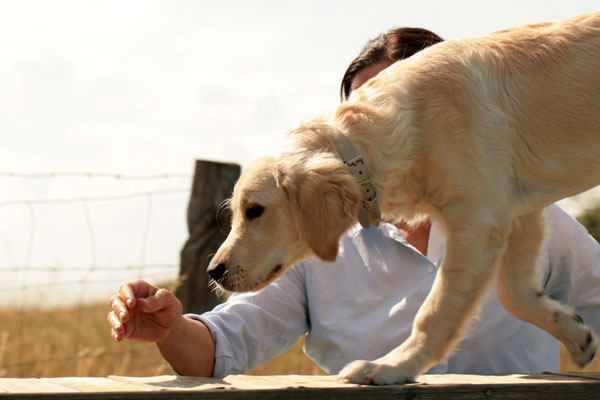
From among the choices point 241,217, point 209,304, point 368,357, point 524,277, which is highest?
point 241,217

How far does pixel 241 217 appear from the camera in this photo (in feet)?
8.30

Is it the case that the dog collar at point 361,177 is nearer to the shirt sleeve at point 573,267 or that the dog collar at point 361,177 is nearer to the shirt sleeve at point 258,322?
the shirt sleeve at point 258,322

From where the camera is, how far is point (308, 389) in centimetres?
190

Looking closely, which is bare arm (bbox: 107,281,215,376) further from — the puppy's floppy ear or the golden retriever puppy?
the puppy's floppy ear

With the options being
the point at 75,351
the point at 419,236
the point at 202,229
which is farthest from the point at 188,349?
the point at 75,351

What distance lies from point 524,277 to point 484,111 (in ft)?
2.26

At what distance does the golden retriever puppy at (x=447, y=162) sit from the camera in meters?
2.37

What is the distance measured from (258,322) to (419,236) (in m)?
0.81

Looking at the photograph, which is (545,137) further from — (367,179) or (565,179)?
(367,179)

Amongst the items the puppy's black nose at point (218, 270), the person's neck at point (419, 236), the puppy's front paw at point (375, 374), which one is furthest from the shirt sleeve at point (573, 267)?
the puppy's black nose at point (218, 270)

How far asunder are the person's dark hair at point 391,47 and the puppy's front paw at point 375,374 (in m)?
1.67

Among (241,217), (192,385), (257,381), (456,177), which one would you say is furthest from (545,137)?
(192,385)

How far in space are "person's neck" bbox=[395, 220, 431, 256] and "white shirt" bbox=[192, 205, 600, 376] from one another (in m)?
0.08

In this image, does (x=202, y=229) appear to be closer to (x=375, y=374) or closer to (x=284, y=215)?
(x=284, y=215)
